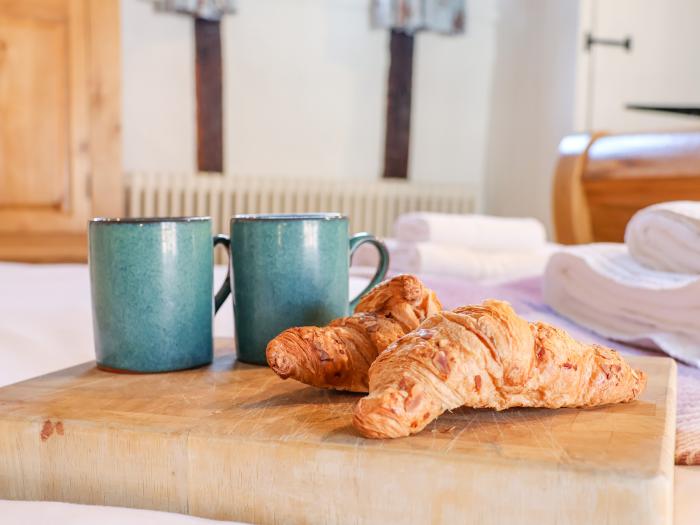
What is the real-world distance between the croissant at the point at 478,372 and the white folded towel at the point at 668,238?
1.63 ft

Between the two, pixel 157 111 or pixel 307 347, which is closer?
pixel 307 347

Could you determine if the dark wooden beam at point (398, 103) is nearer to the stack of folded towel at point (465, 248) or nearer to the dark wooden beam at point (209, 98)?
the dark wooden beam at point (209, 98)

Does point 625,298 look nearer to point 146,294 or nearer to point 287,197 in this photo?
point 146,294

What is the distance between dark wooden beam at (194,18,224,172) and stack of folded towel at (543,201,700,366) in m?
2.56

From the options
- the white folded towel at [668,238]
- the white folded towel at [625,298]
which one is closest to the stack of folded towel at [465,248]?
the white folded towel at [625,298]

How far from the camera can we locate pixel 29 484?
0.50 meters

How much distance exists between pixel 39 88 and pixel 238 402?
2655 mm

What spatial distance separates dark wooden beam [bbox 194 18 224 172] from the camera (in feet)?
11.3

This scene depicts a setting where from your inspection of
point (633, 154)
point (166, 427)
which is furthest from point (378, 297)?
point (633, 154)

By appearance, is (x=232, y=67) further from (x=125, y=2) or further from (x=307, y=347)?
(x=307, y=347)

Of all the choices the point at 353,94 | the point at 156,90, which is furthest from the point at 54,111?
the point at 353,94

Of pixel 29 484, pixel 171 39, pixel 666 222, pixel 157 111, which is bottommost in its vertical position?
pixel 29 484

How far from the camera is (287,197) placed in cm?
358

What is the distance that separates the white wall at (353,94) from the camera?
3426 mm
